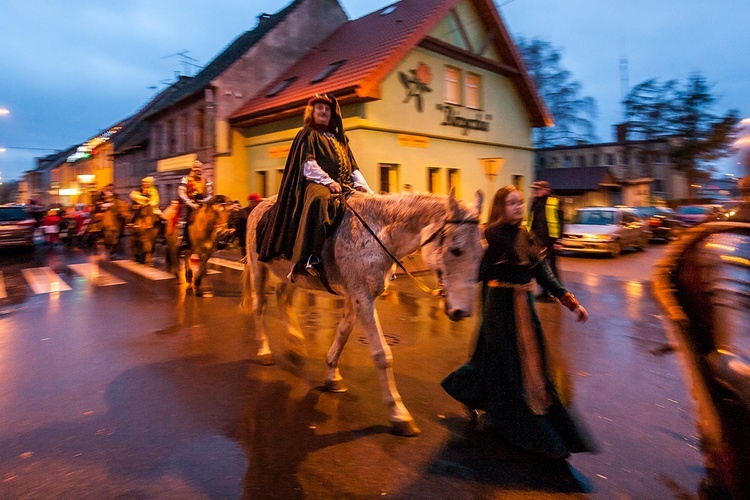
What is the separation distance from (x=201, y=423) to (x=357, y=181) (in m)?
2.69

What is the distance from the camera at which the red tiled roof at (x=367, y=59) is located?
16438 millimetres

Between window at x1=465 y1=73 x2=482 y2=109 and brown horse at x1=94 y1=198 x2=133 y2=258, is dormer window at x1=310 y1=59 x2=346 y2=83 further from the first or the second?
brown horse at x1=94 y1=198 x2=133 y2=258

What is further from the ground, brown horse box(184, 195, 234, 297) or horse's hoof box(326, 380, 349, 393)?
brown horse box(184, 195, 234, 297)

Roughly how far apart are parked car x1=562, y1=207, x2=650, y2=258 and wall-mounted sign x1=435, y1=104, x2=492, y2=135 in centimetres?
523

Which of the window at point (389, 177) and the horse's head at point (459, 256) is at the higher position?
the window at point (389, 177)

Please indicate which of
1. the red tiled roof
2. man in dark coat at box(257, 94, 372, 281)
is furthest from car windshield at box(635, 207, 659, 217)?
man in dark coat at box(257, 94, 372, 281)

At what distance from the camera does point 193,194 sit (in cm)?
1100

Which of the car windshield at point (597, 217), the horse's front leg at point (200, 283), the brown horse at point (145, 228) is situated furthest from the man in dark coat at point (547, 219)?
the car windshield at point (597, 217)

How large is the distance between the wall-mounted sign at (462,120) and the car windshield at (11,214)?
16.0 meters

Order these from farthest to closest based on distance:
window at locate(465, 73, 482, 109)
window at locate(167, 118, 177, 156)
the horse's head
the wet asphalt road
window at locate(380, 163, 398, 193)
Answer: window at locate(167, 118, 177, 156)
window at locate(465, 73, 482, 109)
window at locate(380, 163, 398, 193)
the horse's head
the wet asphalt road

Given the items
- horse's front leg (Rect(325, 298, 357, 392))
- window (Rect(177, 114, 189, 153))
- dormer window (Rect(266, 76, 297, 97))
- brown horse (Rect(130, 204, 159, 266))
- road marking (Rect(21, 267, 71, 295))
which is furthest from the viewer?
window (Rect(177, 114, 189, 153))

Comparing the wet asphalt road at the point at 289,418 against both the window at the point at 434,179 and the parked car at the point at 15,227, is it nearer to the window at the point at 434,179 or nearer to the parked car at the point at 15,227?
the window at the point at 434,179

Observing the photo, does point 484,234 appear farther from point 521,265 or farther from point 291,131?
point 291,131

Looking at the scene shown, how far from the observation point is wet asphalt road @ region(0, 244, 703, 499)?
3305 mm
